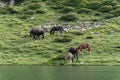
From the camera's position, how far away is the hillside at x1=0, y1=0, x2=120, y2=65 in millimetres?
59312

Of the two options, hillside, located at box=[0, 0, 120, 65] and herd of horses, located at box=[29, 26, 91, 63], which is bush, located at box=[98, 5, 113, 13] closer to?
hillside, located at box=[0, 0, 120, 65]

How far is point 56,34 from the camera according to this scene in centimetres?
7350

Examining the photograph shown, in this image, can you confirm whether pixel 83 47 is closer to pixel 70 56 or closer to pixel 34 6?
pixel 70 56

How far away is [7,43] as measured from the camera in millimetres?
67750

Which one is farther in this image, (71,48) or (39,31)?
(39,31)

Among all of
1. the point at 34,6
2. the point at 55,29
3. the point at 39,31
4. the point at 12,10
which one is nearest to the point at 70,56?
the point at 39,31

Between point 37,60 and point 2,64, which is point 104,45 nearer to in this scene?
point 37,60

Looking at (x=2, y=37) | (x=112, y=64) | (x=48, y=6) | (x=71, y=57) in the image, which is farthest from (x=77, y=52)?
(x=48, y=6)

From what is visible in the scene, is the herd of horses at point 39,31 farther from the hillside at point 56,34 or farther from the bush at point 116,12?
the bush at point 116,12

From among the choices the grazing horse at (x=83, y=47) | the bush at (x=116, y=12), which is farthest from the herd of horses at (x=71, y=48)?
the bush at (x=116, y=12)

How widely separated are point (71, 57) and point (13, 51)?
10.8 metres

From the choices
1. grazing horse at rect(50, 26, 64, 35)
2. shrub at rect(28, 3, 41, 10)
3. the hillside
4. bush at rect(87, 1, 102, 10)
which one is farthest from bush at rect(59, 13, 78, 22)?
bush at rect(87, 1, 102, 10)

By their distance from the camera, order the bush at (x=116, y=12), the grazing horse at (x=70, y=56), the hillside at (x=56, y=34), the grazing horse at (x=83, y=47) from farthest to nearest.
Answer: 1. the bush at (x=116, y=12)
2. the grazing horse at (x=83, y=47)
3. the hillside at (x=56, y=34)
4. the grazing horse at (x=70, y=56)

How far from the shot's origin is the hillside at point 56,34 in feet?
195
